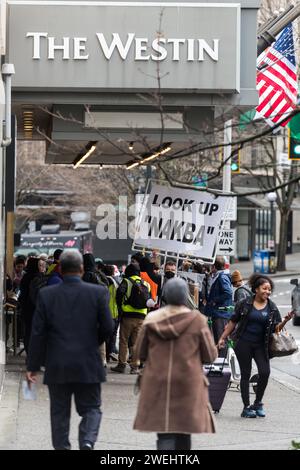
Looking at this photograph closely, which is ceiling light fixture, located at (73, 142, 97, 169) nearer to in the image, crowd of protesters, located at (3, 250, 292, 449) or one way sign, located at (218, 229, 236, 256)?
crowd of protesters, located at (3, 250, 292, 449)

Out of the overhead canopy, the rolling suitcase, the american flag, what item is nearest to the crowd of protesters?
the rolling suitcase

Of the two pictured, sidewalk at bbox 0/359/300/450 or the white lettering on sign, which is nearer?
sidewalk at bbox 0/359/300/450

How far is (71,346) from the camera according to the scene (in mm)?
8391

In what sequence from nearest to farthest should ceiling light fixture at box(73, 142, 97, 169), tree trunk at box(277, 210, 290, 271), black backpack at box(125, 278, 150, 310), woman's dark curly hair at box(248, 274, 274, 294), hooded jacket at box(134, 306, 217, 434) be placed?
hooded jacket at box(134, 306, 217, 434), woman's dark curly hair at box(248, 274, 274, 294), black backpack at box(125, 278, 150, 310), ceiling light fixture at box(73, 142, 97, 169), tree trunk at box(277, 210, 290, 271)

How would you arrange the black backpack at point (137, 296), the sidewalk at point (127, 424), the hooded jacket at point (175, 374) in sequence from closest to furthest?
the hooded jacket at point (175, 374) < the sidewalk at point (127, 424) < the black backpack at point (137, 296)

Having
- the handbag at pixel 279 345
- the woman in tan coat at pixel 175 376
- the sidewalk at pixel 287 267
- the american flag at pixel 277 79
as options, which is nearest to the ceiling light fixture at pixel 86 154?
the american flag at pixel 277 79

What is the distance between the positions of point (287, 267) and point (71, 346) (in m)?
50.9

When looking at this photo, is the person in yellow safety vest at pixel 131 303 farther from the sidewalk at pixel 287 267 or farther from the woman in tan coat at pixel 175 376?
the sidewalk at pixel 287 267

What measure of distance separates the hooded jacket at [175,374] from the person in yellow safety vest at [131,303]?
25.7 ft

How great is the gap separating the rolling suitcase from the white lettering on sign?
4.17 m

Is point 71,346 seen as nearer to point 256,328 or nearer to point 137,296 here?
point 256,328

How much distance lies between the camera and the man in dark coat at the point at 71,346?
8391 millimetres

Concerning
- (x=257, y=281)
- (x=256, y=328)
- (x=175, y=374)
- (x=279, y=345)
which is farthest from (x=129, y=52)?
(x=175, y=374)

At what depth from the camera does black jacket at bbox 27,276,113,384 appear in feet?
27.5
